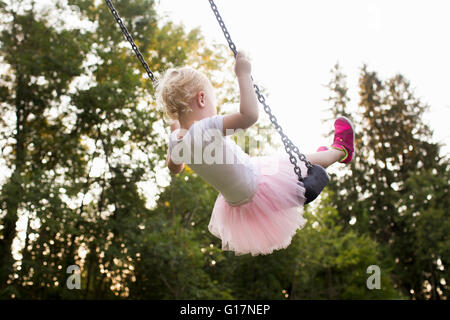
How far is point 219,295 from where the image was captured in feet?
32.8

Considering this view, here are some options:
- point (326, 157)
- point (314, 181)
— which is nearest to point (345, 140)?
point (326, 157)

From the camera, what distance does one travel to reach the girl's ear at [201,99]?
2070 mm

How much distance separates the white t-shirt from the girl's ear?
0.52ft

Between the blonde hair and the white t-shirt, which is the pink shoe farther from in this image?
the blonde hair

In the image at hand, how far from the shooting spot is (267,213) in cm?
218

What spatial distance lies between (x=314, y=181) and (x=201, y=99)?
27.2 inches

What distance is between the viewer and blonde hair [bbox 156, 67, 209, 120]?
205 centimetres

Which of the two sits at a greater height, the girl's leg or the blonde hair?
the blonde hair

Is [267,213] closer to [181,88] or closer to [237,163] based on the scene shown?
[237,163]

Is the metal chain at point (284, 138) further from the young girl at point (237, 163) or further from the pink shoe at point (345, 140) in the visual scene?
the pink shoe at point (345, 140)

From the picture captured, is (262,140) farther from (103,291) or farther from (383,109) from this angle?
(383,109)

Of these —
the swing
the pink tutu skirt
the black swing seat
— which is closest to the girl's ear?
the swing

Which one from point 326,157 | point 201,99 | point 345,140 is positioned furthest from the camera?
point 345,140

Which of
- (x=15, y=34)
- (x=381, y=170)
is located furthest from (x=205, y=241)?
(x=381, y=170)
